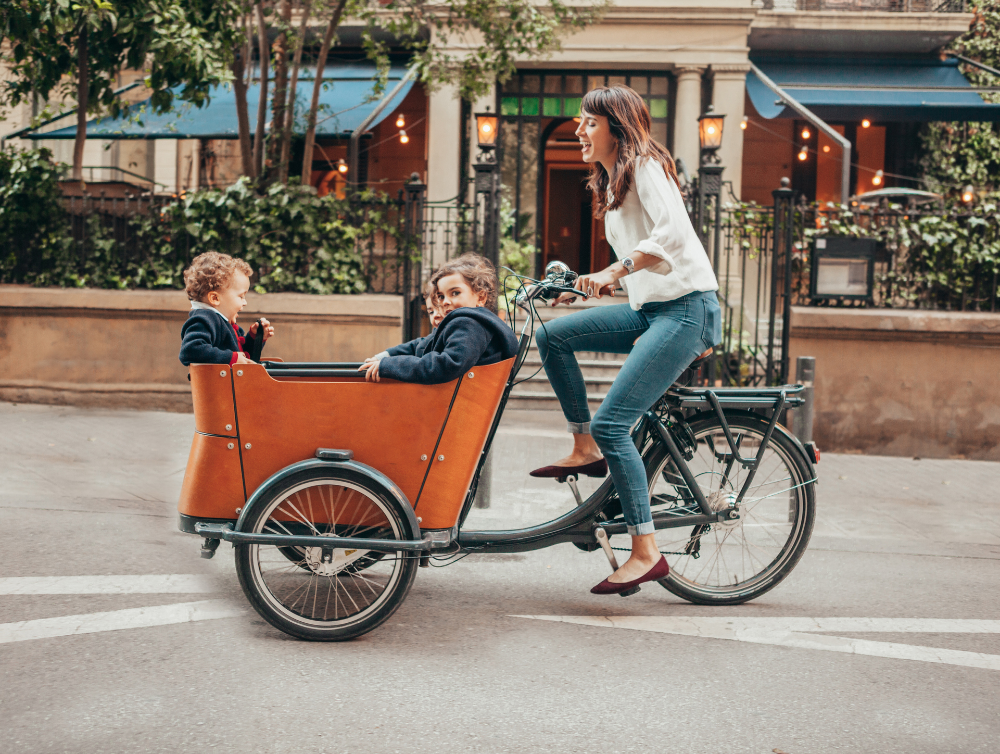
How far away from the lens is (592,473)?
381 centimetres

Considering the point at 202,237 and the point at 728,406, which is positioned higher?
the point at 202,237

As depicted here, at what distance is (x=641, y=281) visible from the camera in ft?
12.0

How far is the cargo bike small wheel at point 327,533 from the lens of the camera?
10.8 feet

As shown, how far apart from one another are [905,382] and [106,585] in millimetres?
7368

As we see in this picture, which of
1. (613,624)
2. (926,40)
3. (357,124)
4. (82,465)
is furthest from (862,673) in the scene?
(926,40)

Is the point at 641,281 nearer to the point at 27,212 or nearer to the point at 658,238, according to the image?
the point at 658,238

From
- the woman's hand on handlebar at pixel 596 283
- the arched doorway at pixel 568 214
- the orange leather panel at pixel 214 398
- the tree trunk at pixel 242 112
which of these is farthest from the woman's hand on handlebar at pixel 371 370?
the arched doorway at pixel 568 214

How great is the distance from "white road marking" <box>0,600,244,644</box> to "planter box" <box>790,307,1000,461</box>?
21.4 ft

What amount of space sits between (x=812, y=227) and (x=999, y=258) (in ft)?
5.79

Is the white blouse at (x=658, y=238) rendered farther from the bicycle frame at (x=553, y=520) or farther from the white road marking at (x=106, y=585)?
the white road marking at (x=106, y=585)

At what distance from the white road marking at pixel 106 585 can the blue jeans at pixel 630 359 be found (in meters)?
1.80

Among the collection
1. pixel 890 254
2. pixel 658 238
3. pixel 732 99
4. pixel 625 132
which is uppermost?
pixel 732 99

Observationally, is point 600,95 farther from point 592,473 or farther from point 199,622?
point 199,622

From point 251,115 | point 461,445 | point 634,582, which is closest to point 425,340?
point 461,445
